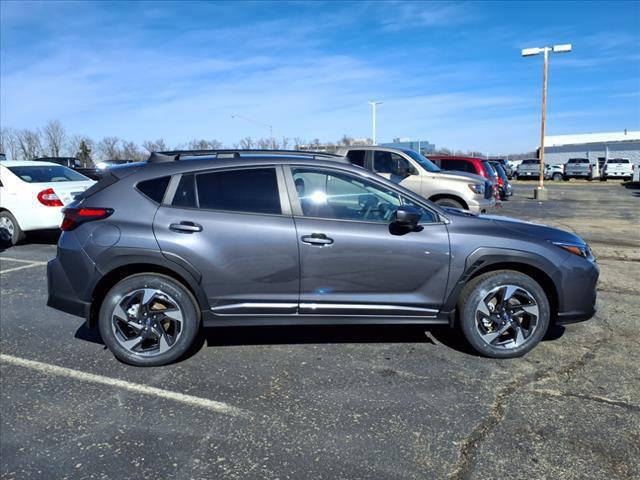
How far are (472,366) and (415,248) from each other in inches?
42.3

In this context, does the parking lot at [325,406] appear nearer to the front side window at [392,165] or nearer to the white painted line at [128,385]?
the white painted line at [128,385]

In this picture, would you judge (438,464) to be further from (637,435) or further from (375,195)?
(375,195)

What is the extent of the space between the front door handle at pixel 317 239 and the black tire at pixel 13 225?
7.81m

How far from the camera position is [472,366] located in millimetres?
3947

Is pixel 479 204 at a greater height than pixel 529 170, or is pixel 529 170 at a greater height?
pixel 529 170

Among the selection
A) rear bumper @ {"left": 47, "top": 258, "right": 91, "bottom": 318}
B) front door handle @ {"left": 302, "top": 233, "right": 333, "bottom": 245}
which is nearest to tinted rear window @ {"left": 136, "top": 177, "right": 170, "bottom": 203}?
rear bumper @ {"left": 47, "top": 258, "right": 91, "bottom": 318}

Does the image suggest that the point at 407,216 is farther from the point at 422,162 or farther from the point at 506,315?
the point at 422,162

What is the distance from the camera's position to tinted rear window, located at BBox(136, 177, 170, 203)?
4.00m

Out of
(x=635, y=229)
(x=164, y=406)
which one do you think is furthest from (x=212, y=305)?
(x=635, y=229)

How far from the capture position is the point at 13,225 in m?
9.32

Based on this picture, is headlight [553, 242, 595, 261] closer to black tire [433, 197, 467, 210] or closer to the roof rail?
the roof rail

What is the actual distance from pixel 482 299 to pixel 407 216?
97 centimetres

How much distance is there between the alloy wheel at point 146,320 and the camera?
3938 millimetres

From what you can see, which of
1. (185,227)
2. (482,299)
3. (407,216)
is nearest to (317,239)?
(407,216)
